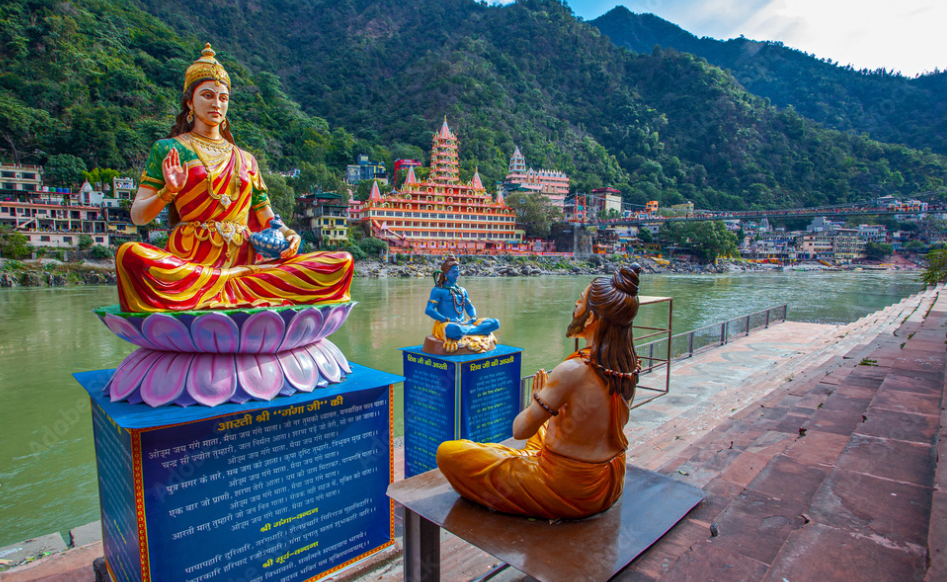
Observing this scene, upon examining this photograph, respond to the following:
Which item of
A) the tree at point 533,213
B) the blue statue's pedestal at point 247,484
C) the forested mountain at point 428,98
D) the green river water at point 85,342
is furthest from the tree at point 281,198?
the blue statue's pedestal at point 247,484

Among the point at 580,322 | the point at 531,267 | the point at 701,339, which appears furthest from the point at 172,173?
the point at 531,267

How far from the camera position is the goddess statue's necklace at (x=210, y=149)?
327cm

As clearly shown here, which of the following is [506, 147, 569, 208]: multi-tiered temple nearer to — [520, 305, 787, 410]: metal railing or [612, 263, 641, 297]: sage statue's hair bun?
[520, 305, 787, 410]: metal railing

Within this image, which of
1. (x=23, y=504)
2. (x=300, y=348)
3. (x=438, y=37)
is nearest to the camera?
(x=300, y=348)

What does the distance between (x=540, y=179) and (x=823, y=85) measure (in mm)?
90297

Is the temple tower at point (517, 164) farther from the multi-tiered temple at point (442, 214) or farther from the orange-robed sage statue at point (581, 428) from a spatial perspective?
the orange-robed sage statue at point (581, 428)

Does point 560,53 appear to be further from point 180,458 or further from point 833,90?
point 180,458

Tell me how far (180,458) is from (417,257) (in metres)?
Result: 38.2

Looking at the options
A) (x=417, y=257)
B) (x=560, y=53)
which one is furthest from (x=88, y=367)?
(x=560, y=53)

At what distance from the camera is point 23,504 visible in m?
4.52

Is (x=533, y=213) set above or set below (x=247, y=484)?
above

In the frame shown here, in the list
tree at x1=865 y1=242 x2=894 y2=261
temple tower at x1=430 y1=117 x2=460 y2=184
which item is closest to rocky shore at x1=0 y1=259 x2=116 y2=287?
temple tower at x1=430 y1=117 x2=460 y2=184

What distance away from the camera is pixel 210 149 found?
337cm

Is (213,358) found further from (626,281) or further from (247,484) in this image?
(626,281)
